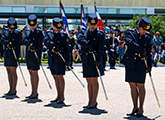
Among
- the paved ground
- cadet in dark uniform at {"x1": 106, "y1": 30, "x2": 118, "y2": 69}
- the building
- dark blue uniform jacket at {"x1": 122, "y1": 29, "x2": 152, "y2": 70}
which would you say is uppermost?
the building

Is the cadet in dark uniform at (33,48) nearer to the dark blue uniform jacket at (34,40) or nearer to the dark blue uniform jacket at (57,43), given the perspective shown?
the dark blue uniform jacket at (34,40)

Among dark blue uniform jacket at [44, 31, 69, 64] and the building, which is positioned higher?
the building

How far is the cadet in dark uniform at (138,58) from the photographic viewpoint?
629 cm

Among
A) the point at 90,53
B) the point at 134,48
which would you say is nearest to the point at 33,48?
the point at 90,53

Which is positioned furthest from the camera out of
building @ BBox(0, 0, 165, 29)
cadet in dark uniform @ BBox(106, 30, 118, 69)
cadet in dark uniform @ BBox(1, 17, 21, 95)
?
building @ BBox(0, 0, 165, 29)

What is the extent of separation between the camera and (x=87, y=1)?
3791 centimetres

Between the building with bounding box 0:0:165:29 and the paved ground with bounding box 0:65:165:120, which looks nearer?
the paved ground with bounding box 0:65:165:120

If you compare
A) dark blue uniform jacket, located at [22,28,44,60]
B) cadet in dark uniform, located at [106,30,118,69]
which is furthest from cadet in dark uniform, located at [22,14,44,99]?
cadet in dark uniform, located at [106,30,118,69]

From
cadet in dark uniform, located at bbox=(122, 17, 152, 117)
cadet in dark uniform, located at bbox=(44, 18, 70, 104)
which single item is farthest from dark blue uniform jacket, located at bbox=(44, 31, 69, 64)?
cadet in dark uniform, located at bbox=(122, 17, 152, 117)

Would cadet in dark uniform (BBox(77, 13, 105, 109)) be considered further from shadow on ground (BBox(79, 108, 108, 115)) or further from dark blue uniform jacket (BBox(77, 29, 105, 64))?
shadow on ground (BBox(79, 108, 108, 115))

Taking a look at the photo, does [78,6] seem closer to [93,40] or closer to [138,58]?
[93,40]

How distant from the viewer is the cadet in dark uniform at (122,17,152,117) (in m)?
6.29

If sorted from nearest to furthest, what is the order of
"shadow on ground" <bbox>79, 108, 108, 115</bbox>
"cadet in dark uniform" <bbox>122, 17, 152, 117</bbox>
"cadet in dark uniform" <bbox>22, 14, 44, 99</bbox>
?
1. "cadet in dark uniform" <bbox>122, 17, 152, 117</bbox>
2. "shadow on ground" <bbox>79, 108, 108, 115</bbox>
3. "cadet in dark uniform" <bbox>22, 14, 44, 99</bbox>

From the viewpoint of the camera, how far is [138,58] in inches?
251
